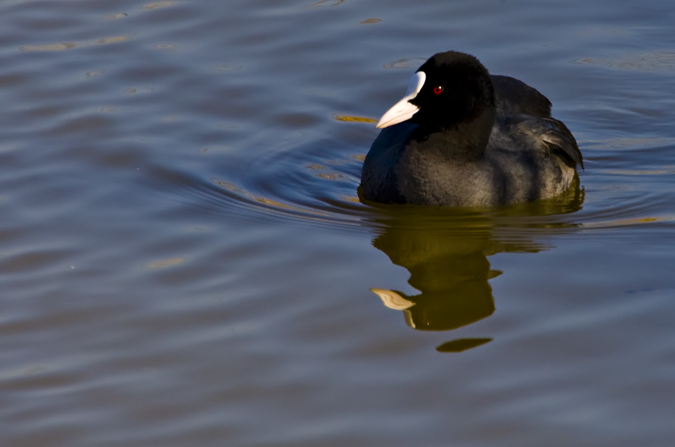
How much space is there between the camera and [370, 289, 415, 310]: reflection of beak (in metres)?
4.79

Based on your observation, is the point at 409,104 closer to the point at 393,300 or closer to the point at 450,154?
the point at 450,154

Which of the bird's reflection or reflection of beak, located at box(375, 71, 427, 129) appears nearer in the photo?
the bird's reflection

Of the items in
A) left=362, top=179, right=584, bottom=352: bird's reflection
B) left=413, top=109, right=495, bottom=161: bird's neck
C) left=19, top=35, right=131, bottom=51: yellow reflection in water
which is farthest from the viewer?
left=19, top=35, right=131, bottom=51: yellow reflection in water

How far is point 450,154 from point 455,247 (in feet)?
2.55

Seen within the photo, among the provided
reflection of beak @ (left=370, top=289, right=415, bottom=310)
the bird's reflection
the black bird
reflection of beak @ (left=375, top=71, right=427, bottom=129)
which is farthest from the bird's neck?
reflection of beak @ (left=370, top=289, right=415, bottom=310)

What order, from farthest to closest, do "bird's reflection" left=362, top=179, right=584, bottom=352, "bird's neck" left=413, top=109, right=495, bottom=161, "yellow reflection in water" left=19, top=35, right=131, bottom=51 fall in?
1. "yellow reflection in water" left=19, top=35, right=131, bottom=51
2. "bird's neck" left=413, top=109, right=495, bottom=161
3. "bird's reflection" left=362, top=179, right=584, bottom=352

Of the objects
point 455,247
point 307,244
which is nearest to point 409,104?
point 455,247

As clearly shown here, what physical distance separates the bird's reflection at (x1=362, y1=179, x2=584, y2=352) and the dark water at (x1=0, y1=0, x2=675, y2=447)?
0.7 inches

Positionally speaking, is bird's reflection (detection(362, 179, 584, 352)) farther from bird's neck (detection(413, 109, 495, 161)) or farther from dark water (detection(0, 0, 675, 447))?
bird's neck (detection(413, 109, 495, 161))

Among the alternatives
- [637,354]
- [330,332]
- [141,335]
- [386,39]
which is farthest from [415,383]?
[386,39]

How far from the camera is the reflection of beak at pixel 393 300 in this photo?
188 inches

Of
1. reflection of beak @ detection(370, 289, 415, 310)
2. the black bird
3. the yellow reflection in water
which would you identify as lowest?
reflection of beak @ detection(370, 289, 415, 310)

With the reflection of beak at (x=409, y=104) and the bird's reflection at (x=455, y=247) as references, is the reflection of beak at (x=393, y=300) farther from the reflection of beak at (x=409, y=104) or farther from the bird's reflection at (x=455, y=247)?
the reflection of beak at (x=409, y=104)

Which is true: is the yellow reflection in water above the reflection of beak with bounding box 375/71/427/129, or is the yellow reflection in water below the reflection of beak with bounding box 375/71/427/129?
above
